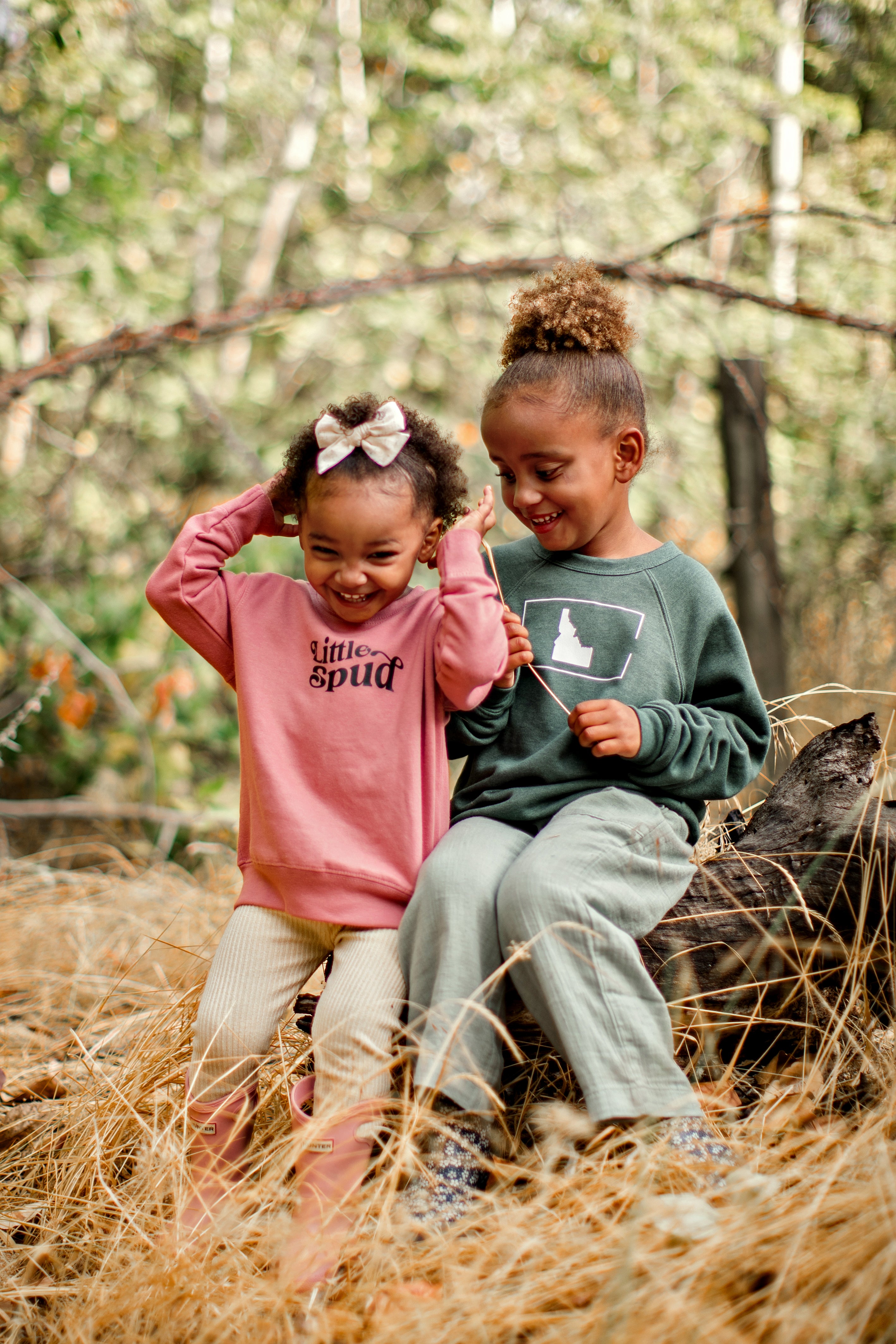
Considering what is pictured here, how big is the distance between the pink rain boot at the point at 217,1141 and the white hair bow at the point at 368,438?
1128 millimetres

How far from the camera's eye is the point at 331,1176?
5.23 ft

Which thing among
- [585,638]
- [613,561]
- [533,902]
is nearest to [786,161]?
[613,561]

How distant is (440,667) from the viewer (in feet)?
5.73

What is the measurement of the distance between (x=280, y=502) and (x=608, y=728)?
776 mm

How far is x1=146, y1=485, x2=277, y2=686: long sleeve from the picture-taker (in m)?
1.83

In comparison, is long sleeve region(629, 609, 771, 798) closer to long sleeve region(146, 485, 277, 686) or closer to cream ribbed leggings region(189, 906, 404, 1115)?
cream ribbed leggings region(189, 906, 404, 1115)

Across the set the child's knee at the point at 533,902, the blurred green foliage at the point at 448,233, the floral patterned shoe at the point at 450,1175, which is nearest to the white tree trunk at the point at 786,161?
the blurred green foliage at the point at 448,233

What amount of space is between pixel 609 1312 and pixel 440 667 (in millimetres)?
995

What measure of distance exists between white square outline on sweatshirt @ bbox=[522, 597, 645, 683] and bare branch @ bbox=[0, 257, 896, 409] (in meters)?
1.27

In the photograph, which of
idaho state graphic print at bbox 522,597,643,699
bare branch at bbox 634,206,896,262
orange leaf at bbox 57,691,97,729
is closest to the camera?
idaho state graphic print at bbox 522,597,643,699

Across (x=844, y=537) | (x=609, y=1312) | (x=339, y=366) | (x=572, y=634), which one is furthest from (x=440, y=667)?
(x=339, y=366)

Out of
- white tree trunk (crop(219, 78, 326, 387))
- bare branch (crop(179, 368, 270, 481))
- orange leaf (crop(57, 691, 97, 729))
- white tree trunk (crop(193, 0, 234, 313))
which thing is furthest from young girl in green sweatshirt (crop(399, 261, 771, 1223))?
white tree trunk (crop(219, 78, 326, 387))

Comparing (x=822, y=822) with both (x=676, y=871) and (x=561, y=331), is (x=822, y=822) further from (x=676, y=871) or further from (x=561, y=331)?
(x=561, y=331)

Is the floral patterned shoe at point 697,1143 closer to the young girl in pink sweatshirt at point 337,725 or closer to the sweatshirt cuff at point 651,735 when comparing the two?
the young girl in pink sweatshirt at point 337,725
